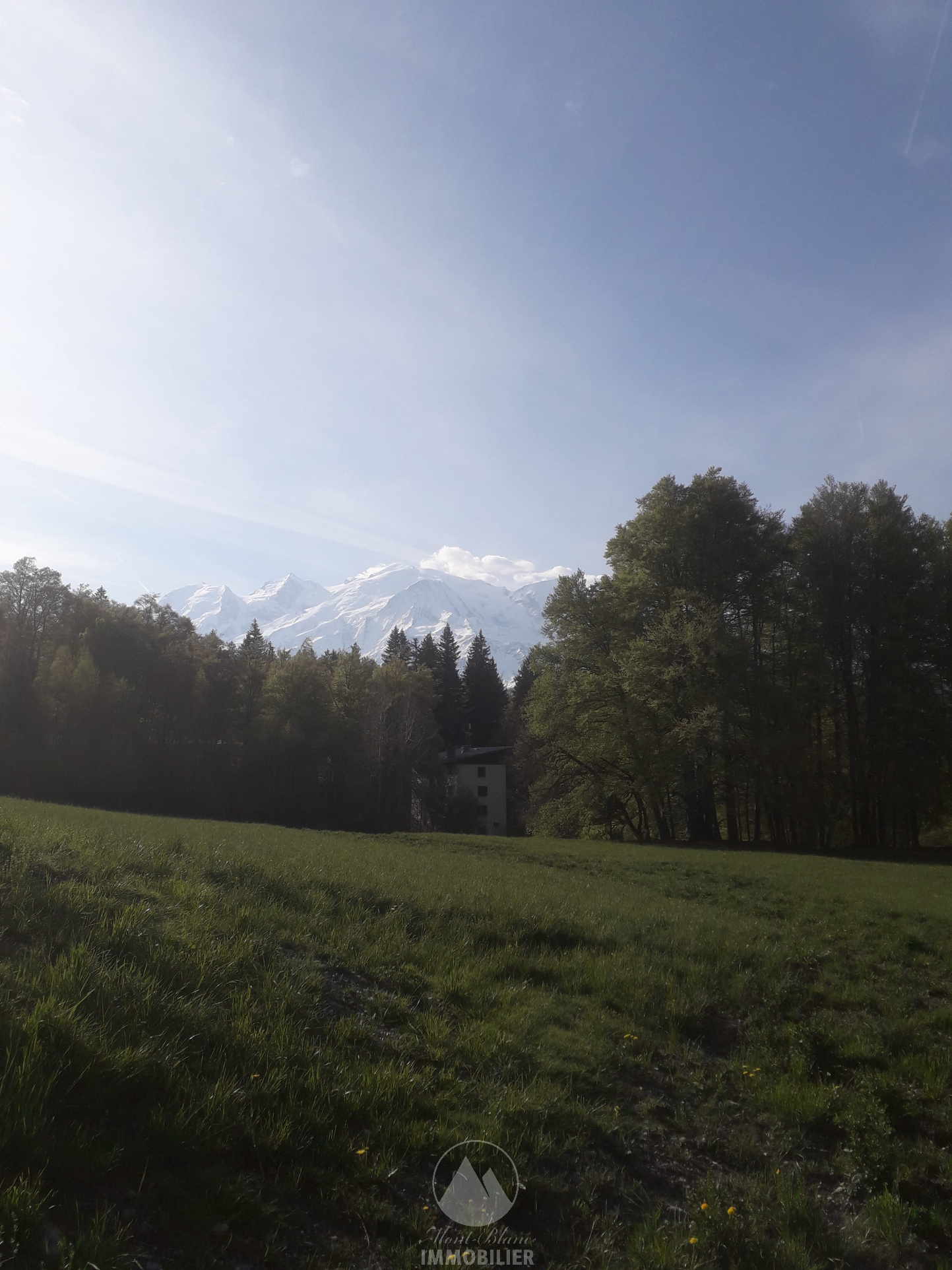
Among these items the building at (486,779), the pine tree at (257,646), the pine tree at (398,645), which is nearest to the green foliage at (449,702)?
the pine tree at (398,645)

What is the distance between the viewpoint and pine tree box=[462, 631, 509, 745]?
92.3 metres

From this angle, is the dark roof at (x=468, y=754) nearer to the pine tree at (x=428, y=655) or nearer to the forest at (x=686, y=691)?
the pine tree at (x=428, y=655)

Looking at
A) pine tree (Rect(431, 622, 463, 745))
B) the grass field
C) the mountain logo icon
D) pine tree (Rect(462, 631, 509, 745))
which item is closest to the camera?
the grass field

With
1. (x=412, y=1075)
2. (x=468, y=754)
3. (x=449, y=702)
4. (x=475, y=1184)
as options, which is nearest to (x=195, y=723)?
(x=468, y=754)

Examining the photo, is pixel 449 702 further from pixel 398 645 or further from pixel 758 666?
pixel 758 666

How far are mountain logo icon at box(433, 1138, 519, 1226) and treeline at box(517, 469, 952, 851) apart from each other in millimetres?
28402

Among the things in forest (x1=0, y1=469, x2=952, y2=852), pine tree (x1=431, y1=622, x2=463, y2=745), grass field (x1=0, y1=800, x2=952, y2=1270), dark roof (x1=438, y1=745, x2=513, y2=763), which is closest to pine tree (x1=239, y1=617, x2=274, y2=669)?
pine tree (x1=431, y1=622, x2=463, y2=745)

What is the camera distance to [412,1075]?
17.5ft

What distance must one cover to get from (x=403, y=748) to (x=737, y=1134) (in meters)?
52.3

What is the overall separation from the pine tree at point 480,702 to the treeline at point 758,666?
173 ft

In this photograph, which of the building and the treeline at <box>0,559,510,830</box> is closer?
the treeline at <box>0,559,510,830</box>

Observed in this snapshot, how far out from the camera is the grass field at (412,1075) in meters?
3.81

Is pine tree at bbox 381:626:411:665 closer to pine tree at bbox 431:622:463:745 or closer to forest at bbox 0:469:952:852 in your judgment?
pine tree at bbox 431:622:463:745

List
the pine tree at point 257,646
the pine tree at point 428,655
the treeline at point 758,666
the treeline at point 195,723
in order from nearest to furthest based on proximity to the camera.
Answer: the treeline at point 758,666 → the treeline at point 195,723 → the pine tree at point 257,646 → the pine tree at point 428,655
